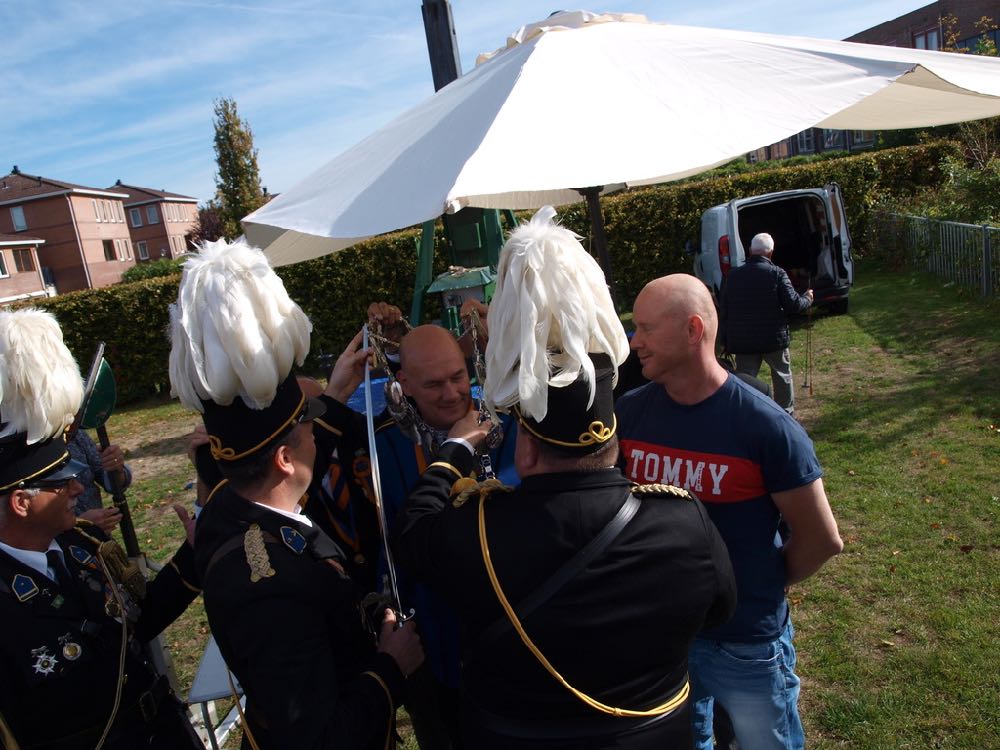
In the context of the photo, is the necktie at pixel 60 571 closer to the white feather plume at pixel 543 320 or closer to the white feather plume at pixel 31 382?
the white feather plume at pixel 31 382

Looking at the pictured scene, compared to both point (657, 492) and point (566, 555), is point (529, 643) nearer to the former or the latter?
point (566, 555)

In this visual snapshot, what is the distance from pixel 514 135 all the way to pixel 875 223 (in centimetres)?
1506

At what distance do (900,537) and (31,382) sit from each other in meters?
5.06

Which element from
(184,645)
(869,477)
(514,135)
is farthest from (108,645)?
(869,477)

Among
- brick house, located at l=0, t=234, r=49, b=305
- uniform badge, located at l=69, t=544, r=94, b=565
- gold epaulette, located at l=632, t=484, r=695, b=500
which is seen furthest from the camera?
brick house, located at l=0, t=234, r=49, b=305

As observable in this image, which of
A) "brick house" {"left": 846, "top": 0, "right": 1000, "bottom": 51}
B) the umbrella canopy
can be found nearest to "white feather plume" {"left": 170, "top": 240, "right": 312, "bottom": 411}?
the umbrella canopy

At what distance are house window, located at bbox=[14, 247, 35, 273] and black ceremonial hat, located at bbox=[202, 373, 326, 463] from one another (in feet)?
172

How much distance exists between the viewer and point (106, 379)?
9.92 ft

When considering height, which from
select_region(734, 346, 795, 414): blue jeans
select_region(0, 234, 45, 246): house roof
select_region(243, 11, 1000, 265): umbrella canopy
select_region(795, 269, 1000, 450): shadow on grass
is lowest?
select_region(795, 269, 1000, 450): shadow on grass

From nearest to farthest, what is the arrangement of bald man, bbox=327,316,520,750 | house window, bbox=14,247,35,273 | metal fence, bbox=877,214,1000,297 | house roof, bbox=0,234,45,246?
bald man, bbox=327,316,520,750
metal fence, bbox=877,214,1000,297
house roof, bbox=0,234,45,246
house window, bbox=14,247,35,273

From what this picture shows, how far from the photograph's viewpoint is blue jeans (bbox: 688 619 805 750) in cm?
237

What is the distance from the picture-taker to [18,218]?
52219 millimetres

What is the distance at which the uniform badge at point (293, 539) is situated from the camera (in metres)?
1.74

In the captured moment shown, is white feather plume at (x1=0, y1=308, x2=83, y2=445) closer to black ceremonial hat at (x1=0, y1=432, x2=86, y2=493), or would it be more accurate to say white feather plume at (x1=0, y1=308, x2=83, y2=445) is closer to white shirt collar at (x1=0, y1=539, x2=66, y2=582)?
black ceremonial hat at (x1=0, y1=432, x2=86, y2=493)
